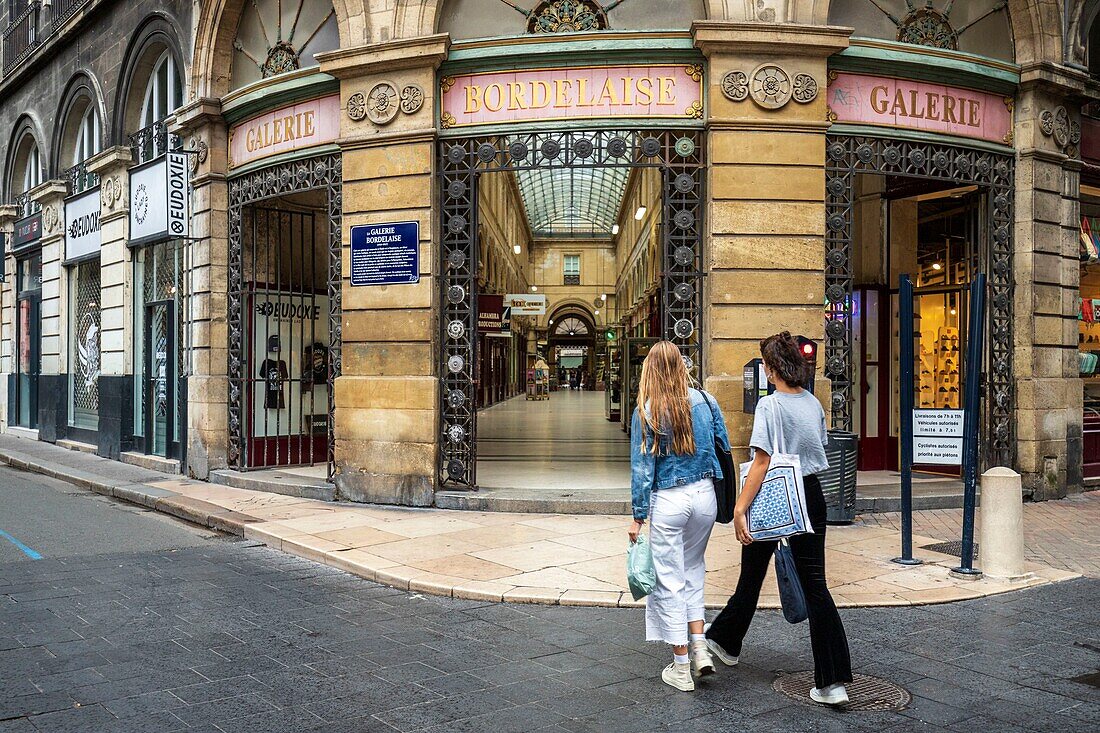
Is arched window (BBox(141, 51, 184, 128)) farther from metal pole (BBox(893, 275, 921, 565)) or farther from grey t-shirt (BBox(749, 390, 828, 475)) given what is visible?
grey t-shirt (BBox(749, 390, 828, 475))

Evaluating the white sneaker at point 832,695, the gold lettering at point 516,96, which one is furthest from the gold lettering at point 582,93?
the white sneaker at point 832,695

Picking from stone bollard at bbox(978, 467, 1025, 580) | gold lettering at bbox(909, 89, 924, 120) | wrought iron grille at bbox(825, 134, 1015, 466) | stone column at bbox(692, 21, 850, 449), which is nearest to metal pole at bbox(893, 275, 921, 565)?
stone bollard at bbox(978, 467, 1025, 580)

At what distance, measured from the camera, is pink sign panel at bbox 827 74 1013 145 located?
10.7 metres

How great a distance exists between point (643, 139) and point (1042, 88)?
5.22m

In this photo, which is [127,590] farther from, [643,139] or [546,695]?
[643,139]

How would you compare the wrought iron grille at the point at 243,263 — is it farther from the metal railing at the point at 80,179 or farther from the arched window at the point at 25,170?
the arched window at the point at 25,170

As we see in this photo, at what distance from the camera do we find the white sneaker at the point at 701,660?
16.1ft

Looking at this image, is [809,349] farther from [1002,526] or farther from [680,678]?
[680,678]

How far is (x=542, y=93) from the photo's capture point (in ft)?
35.0

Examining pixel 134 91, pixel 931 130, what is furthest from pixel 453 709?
pixel 134 91

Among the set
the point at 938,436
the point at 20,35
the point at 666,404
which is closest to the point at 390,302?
the point at 938,436

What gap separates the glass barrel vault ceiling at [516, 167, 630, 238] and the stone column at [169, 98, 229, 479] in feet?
100

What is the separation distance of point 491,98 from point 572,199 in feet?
151

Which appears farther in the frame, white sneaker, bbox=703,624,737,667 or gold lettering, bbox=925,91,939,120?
gold lettering, bbox=925,91,939,120
